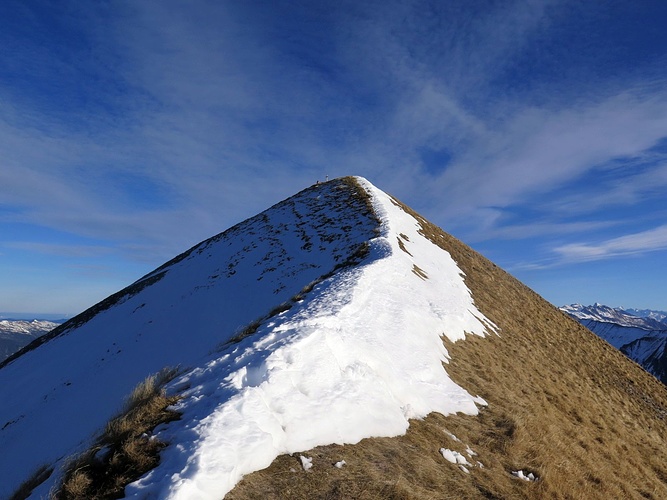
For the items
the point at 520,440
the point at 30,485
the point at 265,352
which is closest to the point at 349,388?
the point at 265,352

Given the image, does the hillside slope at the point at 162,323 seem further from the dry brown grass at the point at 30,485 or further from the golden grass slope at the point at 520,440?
the golden grass slope at the point at 520,440

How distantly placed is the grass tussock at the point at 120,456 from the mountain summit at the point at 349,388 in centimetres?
7

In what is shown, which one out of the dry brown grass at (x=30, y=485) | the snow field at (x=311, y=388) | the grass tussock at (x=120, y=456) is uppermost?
the snow field at (x=311, y=388)

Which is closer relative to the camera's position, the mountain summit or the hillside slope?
the mountain summit

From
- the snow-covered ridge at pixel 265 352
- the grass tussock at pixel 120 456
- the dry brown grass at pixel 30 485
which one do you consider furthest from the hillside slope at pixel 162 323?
the grass tussock at pixel 120 456

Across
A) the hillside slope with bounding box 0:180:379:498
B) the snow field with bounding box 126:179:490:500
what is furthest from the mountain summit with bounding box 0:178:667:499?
the hillside slope with bounding box 0:180:379:498

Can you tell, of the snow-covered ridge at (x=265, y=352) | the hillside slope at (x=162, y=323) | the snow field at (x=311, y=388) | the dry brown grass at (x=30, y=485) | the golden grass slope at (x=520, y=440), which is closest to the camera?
the snow field at (x=311, y=388)

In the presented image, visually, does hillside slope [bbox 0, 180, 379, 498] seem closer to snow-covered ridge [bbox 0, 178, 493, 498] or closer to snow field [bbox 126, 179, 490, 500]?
snow-covered ridge [bbox 0, 178, 493, 498]

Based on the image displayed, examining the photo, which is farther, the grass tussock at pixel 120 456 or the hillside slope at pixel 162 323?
the hillside slope at pixel 162 323

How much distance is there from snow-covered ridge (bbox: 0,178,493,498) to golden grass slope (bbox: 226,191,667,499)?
495 millimetres

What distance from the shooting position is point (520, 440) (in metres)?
9.02

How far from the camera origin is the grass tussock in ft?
17.4

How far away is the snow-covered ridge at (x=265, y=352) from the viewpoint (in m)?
6.31

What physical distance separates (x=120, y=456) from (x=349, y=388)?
4.10 m
